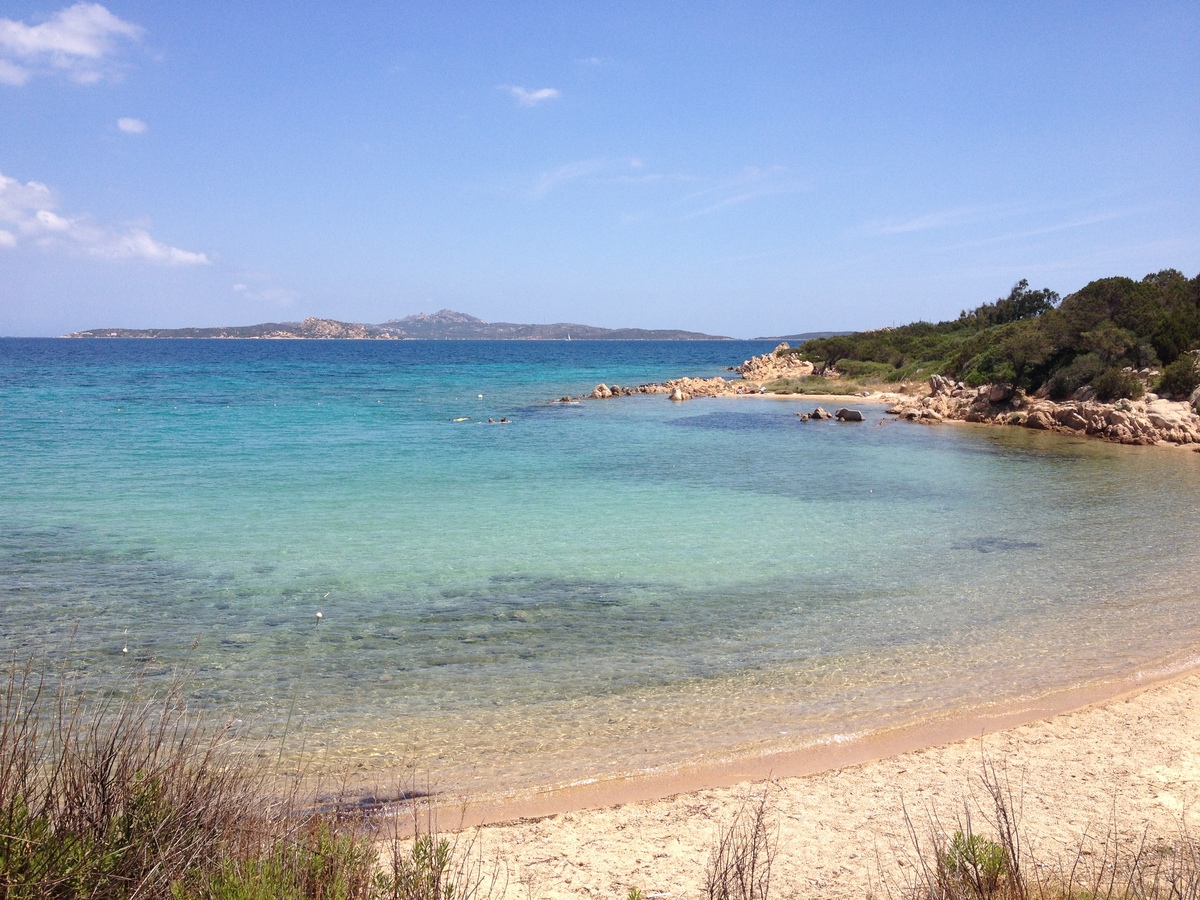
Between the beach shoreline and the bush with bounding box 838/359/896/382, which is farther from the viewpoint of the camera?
the bush with bounding box 838/359/896/382

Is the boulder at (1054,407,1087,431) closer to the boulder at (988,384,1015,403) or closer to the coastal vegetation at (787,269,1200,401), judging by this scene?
the coastal vegetation at (787,269,1200,401)

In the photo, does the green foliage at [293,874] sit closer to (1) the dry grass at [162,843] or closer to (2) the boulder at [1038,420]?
(1) the dry grass at [162,843]

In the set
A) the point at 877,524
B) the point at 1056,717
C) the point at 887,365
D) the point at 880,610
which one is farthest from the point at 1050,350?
the point at 1056,717

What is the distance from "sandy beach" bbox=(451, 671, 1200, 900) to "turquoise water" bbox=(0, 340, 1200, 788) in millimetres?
757

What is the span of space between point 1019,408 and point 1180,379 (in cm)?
611

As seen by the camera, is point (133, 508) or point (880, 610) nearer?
point (880, 610)

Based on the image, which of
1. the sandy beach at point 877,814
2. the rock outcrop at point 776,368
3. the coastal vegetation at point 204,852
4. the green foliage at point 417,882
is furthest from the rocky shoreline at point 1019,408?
A: the green foliage at point 417,882

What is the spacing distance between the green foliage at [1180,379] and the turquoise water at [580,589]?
26.0ft

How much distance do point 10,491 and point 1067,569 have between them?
21352mm

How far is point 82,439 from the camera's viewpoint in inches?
1054

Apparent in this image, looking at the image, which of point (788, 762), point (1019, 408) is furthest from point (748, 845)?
point (1019, 408)

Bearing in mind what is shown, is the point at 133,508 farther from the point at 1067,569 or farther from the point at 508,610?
the point at 1067,569

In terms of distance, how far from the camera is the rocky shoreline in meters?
29.2

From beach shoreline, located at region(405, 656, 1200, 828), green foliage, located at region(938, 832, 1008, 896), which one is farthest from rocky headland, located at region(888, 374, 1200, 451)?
green foliage, located at region(938, 832, 1008, 896)
